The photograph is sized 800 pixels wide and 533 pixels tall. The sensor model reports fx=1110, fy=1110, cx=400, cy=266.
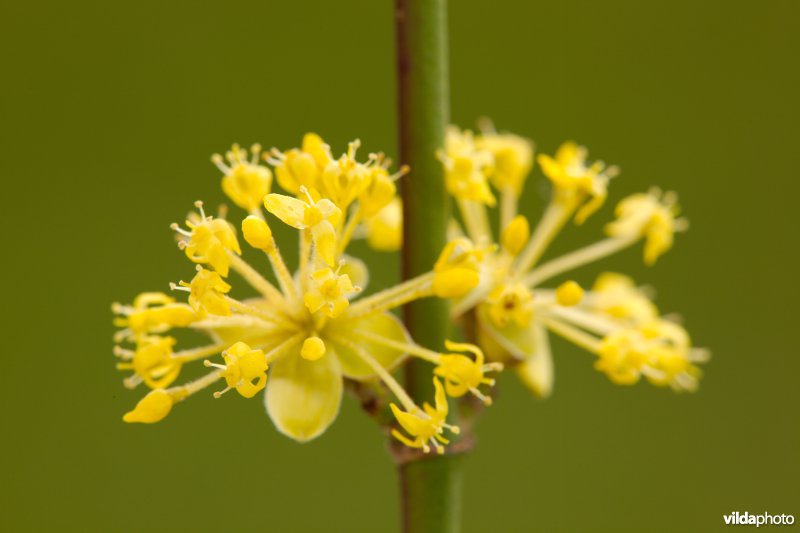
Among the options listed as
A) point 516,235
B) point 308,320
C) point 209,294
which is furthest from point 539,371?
point 209,294

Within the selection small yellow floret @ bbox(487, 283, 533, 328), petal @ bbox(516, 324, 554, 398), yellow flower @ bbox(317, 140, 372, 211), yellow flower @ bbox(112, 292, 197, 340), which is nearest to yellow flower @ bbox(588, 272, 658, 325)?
petal @ bbox(516, 324, 554, 398)

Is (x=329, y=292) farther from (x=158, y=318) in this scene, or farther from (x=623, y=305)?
(x=623, y=305)

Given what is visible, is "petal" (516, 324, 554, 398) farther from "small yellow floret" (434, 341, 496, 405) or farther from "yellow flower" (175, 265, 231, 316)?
"yellow flower" (175, 265, 231, 316)

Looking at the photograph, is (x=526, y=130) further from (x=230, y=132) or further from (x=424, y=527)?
(x=424, y=527)

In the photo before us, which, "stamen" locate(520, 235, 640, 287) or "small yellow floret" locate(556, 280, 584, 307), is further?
"stamen" locate(520, 235, 640, 287)

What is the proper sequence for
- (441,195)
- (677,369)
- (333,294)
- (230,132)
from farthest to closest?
(230,132) < (677,369) < (441,195) < (333,294)

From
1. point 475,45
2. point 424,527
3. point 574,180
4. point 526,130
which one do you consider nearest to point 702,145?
point 526,130

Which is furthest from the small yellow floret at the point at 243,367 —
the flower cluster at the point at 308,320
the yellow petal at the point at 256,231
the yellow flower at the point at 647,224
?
the yellow flower at the point at 647,224

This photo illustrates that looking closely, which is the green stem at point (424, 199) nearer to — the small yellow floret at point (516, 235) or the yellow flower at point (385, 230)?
the small yellow floret at point (516, 235)
